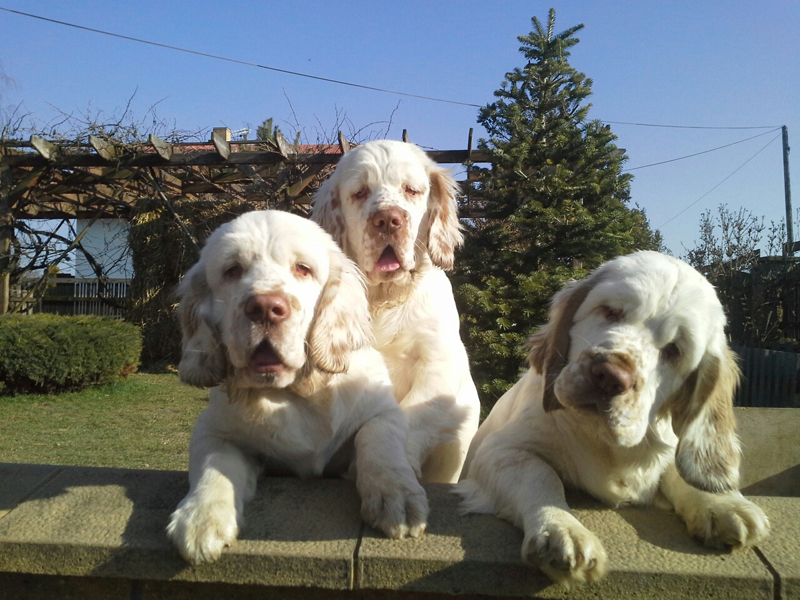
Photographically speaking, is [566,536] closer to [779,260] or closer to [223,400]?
[223,400]

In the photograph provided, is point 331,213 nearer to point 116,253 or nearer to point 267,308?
point 267,308

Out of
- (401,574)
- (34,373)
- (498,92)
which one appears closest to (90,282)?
(34,373)

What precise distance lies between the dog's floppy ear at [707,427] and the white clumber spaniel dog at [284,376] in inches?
38.0

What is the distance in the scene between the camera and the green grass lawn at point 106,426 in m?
7.43

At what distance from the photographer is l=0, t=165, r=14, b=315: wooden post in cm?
1317

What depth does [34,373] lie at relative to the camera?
10891mm

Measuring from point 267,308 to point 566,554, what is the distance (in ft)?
4.06

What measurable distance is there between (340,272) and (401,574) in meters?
1.20

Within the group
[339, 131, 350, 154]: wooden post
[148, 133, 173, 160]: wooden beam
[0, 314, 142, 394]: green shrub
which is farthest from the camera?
[148, 133, 173, 160]: wooden beam

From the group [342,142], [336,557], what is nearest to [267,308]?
[336,557]

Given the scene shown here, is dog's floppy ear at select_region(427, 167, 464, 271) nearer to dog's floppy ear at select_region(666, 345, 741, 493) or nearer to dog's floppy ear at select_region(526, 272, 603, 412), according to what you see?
dog's floppy ear at select_region(526, 272, 603, 412)

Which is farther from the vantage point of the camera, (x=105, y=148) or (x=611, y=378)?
(x=105, y=148)

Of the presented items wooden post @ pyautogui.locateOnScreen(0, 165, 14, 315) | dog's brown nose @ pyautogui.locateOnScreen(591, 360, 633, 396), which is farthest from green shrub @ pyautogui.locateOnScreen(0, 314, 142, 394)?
dog's brown nose @ pyautogui.locateOnScreen(591, 360, 633, 396)

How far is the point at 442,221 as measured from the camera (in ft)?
11.7
